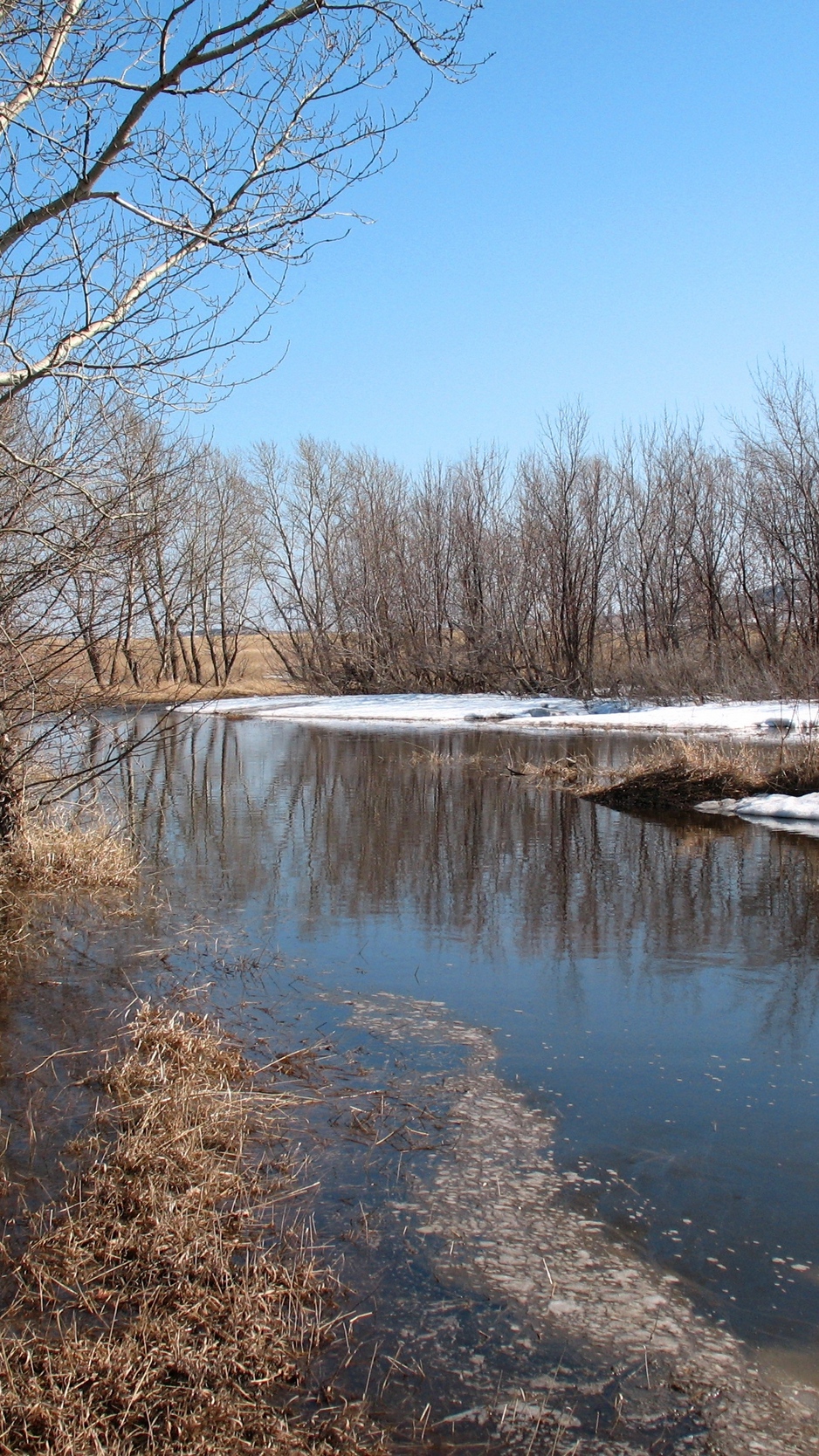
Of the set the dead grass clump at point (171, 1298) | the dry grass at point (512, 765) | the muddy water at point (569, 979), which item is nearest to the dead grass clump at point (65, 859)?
the muddy water at point (569, 979)

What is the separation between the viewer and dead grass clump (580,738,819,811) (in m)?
14.3

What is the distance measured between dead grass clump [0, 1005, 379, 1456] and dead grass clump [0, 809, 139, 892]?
173 inches

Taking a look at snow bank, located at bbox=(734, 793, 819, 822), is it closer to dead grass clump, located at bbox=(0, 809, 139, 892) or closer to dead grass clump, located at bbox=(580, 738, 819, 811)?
dead grass clump, located at bbox=(580, 738, 819, 811)

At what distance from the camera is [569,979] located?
266 inches

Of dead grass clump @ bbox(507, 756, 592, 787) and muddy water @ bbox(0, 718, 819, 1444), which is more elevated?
dead grass clump @ bbox(507, 756, 592, 787)

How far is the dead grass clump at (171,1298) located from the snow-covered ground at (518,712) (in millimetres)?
18009

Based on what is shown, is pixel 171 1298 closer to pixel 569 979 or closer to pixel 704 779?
pixel 569 979

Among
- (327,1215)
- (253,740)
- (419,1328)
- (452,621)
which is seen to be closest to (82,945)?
(327,1215)

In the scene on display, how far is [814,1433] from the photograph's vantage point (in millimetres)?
2760

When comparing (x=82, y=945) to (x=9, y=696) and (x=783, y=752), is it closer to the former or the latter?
(x=9, y=696)

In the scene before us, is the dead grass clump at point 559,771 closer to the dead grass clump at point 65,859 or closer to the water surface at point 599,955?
the water surface at point 599,955

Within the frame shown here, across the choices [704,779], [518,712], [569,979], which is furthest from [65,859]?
[518,712]

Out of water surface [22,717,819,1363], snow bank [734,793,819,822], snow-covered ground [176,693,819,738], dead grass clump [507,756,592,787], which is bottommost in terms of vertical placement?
water surface [22,717,819,1363]

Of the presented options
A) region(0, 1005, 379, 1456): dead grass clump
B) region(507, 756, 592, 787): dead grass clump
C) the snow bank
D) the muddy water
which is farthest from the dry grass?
region(0, 1005, 379, 1456): dead grass clump
